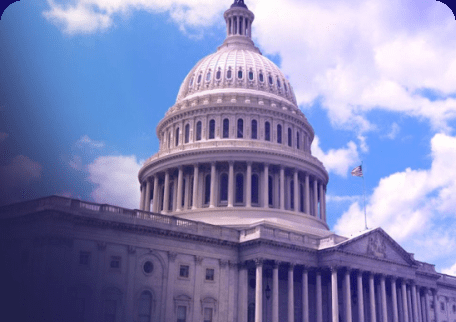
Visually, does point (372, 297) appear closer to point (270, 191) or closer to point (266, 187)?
point (266, 187)

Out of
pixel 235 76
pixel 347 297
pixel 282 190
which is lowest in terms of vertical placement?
pixel 347 297

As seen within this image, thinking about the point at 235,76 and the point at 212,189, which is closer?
the point at 212,189

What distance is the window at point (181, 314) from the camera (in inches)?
2206

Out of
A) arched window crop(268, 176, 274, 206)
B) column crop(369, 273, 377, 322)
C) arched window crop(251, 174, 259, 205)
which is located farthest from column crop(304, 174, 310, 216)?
column crop(369, 273, 377, 322)

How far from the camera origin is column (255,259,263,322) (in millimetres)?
57166

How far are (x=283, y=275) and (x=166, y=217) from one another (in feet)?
52.2

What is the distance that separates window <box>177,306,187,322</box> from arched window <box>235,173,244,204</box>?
2235 centimetres

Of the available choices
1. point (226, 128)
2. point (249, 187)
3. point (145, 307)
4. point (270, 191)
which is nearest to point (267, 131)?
point (226, 128)

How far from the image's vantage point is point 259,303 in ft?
189

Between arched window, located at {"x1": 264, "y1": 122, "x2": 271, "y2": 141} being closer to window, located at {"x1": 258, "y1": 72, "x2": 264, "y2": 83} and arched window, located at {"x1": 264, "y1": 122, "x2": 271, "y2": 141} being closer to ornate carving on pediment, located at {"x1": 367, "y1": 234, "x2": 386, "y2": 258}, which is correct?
window, located at {"x1": 258, "y1": 72, "x2": 264, "y2": 83}

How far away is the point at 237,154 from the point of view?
7625 centimetres

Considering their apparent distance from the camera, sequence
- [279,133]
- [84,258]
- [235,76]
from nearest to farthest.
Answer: [84,258] → [279,133] → [235,76]

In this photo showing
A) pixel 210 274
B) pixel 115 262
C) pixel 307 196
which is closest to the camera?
pixel 115 262

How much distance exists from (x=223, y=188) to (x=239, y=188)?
219cm
